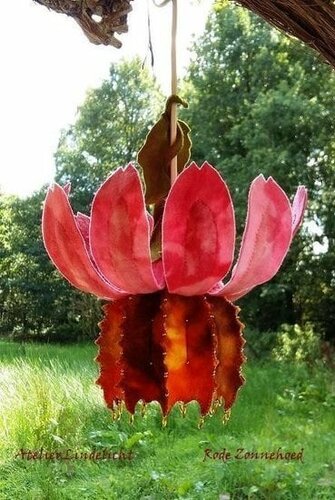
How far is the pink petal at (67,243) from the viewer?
0.85 ft

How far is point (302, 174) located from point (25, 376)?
207cm

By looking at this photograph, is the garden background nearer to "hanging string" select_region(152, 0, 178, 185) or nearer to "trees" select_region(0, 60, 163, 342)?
"trees" select_region(0, 60, 163, 342)

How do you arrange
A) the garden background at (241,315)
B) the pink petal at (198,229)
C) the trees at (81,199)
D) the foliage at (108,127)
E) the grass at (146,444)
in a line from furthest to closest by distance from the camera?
the foliage at (108,127) → the trees at (81,199) → the garden background at (241,315) → the grass at (146,444) → the pink petal at (198,229)

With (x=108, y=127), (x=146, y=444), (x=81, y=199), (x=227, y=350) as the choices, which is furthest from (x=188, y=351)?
(x=108, y=127)

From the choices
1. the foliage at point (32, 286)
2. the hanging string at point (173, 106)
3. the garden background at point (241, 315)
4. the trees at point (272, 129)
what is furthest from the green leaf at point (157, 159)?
the foliage at point (32, 286)

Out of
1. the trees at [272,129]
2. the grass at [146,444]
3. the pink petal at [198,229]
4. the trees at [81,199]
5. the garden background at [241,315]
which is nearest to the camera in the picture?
the pink petal at [198,229]

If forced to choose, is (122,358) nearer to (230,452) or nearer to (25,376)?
(230,452)

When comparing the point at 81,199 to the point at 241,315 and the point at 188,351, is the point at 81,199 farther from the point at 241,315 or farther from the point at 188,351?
the point at 188,351

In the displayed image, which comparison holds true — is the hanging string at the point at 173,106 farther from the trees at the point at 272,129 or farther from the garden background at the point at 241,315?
the trees at the point at 272,129

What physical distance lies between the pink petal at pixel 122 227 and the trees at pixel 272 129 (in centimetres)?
372

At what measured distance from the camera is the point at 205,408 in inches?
10.0

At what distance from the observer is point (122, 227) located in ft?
0.78

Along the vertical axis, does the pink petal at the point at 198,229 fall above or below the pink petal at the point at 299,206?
below

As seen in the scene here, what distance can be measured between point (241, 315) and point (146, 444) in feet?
6.49
